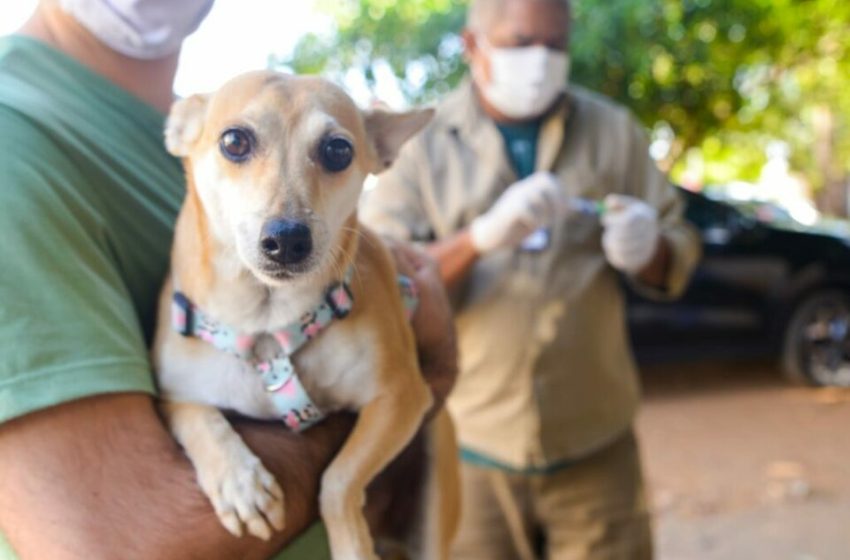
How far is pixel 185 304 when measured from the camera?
1.35 metres

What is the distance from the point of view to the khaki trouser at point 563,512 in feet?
8.35

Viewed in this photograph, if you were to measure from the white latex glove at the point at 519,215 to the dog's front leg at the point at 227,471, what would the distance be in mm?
1182

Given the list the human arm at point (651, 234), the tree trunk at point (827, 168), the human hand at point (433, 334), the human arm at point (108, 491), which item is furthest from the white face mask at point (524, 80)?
the tree trunk at point (827, 168)

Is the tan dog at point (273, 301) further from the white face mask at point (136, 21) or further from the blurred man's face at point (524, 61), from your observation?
the blurred man's face at point (524, 61)

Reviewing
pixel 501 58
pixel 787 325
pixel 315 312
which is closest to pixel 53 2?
pixel 315 312

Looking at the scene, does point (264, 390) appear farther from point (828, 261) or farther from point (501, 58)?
point (828, 261)

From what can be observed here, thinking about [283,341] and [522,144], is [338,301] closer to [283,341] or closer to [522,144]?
[283,341]

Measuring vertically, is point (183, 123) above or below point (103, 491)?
above

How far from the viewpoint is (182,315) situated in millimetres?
1346

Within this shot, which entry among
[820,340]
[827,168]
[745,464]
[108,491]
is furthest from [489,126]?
[827,168]

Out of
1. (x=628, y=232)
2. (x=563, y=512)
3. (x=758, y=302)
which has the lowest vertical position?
(x=758, y=302)

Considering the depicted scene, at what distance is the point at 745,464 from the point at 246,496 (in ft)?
15.5

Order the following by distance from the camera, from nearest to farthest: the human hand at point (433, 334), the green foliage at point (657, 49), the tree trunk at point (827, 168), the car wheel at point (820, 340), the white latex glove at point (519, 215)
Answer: the human hand at point (433, 334)
the white latex glove at point (519, 215)
the green foliage at point (657, 49)
the car wheel at point (820, 340)
the tree trunk at point (827, 168)

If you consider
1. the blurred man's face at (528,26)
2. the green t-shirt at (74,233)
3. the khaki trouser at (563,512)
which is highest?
the blurred man's face at (528,26)
